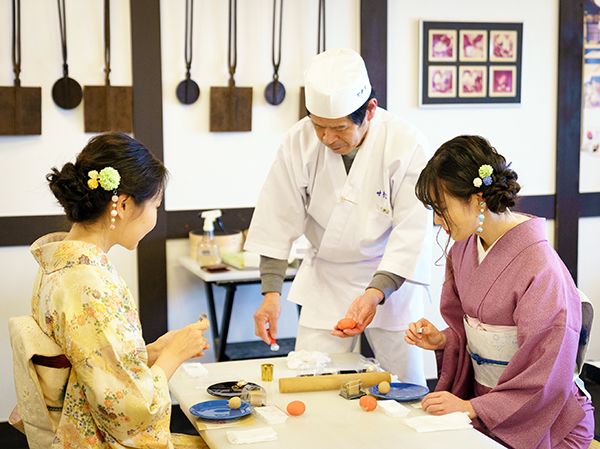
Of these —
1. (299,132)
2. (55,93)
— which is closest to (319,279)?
(299,132)

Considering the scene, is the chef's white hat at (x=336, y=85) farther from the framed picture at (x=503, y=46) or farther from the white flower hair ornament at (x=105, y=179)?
the framed picture at (x=503, y=46)

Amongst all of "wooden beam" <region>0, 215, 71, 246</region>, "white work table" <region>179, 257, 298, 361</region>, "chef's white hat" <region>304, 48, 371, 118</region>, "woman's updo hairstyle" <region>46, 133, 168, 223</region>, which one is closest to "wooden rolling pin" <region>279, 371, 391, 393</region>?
"woman's updo hairstyle" <region>46, 133, 168, 223</region>

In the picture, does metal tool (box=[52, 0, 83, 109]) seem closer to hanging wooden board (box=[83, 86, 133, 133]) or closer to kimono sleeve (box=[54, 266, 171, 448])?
hanging wooden board (box=[83, 86, 133, 133])

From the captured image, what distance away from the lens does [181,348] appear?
6.98 ft

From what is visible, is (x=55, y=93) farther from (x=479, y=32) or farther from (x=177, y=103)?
(x=479, y=32)

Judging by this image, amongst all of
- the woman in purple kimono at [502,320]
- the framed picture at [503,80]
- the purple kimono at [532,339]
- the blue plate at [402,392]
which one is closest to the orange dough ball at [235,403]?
the blue plate at [402,392]

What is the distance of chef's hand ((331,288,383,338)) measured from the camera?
2.66m

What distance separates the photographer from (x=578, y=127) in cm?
475

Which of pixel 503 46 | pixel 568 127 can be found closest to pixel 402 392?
pixel 503 46

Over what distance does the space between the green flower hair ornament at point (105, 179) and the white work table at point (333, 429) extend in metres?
0.59

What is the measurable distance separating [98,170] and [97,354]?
1.36ft

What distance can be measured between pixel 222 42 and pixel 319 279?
1558mm

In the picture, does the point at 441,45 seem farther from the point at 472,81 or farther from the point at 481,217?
the point at 481,217

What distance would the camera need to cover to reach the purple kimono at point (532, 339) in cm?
219
